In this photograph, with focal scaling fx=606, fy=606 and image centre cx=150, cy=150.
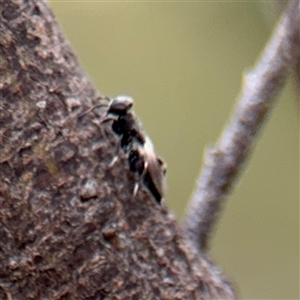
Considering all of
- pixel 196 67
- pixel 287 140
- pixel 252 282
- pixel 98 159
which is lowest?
pixel 98 159

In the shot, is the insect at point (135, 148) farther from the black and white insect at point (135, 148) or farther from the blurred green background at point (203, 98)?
the blurred green background at point (203, 98)

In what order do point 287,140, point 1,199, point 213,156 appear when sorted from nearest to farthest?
point 1,199
point 213,156
point 287,140

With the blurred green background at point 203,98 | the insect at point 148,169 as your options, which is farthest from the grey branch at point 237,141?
the blurred green background at point 203,98

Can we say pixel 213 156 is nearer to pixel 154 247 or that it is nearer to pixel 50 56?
pixel 154 247

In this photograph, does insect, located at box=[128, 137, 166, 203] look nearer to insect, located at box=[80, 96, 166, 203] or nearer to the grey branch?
insect, located at box=[80, 96, 166, 203]

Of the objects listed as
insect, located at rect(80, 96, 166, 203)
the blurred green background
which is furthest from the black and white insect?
the blurred green background

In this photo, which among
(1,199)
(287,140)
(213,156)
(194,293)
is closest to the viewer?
(1,199)

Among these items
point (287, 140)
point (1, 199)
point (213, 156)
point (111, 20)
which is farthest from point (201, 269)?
point (287, 140)
